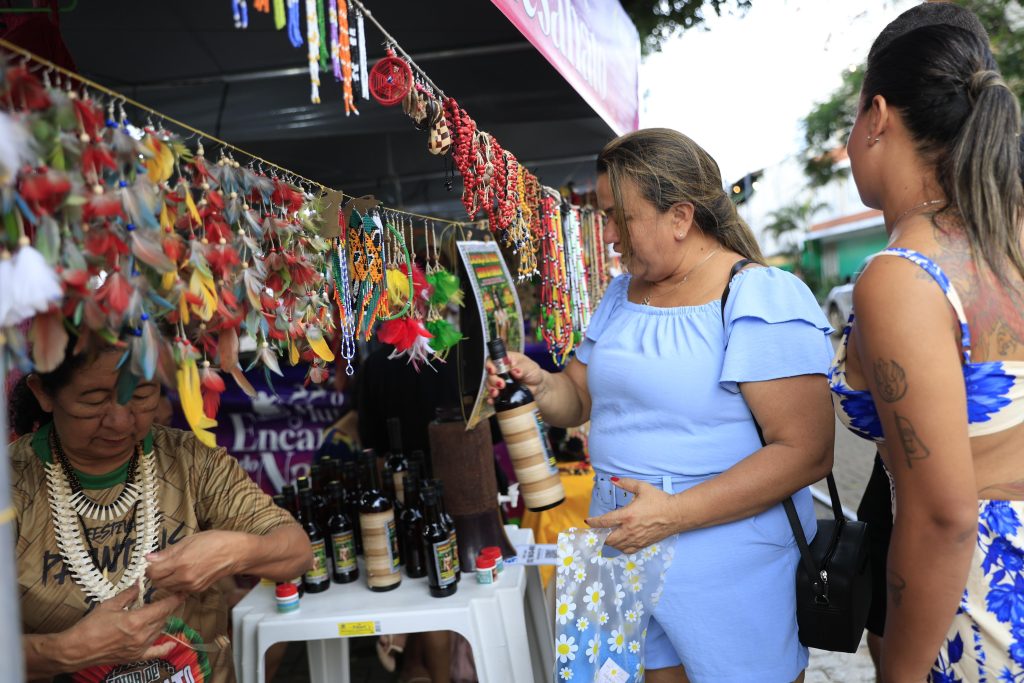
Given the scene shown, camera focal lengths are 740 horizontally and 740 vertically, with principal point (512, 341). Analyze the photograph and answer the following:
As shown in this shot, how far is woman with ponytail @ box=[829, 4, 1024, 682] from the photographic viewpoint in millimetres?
1186

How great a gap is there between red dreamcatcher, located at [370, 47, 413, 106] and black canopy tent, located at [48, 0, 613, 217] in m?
2.09

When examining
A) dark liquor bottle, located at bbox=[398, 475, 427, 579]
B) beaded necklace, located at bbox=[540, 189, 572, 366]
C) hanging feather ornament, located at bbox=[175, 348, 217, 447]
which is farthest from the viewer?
A: beaded necklace, located at bbox=[540, 189, 572, 366]

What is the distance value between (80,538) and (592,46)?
8.56ft

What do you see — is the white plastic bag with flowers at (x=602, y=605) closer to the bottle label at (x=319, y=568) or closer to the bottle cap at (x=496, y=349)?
the bottle cap at (x=496, y=349)

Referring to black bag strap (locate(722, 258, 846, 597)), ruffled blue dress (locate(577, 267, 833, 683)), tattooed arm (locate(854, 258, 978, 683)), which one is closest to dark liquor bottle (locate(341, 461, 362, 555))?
ruffled blue dress (locate(577, 267, 833, 683))

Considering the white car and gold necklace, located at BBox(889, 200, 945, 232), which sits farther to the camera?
the white car

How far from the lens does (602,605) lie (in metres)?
1.76

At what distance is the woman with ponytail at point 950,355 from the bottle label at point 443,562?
1151 millimetres

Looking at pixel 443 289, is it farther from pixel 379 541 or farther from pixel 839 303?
pixel 839 303

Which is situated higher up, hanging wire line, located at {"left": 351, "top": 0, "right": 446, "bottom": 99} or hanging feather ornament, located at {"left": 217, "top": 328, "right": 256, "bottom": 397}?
hanging wire line, located at {"left": 351, "top": 0, "right": 446, "bottom": 99}

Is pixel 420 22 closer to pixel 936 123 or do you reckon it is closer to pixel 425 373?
pixel 425 373

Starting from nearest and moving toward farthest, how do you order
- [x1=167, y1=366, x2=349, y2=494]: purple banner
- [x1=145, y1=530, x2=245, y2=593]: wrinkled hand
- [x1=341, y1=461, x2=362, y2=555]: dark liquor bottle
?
[x1=145, y1=530, x2=245, y2=593]: wrinkled hand, [x1=341, y1=461, x2=362, y2=555]: dark liquor bottle, [x1=167, y1=366, x2=349, y2=494]: purple banner

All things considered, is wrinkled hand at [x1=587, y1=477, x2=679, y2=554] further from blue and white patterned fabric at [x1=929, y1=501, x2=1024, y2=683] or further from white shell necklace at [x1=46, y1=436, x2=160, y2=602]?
white shell necklace at [x1=46, y1=436, x2=160, y2=602]

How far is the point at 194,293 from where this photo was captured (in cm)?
100
